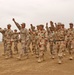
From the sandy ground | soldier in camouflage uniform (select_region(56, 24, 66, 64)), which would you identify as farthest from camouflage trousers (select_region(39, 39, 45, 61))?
soldier in camouflage uniform (select_region(56, 24, 66, 64))

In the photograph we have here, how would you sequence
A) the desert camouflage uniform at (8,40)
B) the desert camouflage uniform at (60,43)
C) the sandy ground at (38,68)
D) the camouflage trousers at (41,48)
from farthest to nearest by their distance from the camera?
the desert camouflage uniform at (8,40) → the camouflage trousers at (41,48) → the desert camouflage uniform at (60,43) → the sandy ground at (38,68)

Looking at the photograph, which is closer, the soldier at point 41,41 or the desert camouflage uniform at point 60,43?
the desert camouflage uniform at point 60,43

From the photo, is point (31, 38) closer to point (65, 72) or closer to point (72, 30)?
point (72, 30)

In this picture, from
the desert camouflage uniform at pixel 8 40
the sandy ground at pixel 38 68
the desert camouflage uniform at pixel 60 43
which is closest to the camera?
the sandy ground at pixel 38 68

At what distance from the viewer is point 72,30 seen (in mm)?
15336

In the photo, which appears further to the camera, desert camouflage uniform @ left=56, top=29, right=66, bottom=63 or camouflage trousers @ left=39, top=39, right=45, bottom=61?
camouflage trousers @ left=39, top=39, right=45, bottom=61

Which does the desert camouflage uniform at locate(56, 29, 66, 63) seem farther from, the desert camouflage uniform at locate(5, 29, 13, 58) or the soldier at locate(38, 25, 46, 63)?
the desert camouflage uniform at locate(5, 29, 13, 58)

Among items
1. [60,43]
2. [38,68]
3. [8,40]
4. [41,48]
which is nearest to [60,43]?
[60,43]

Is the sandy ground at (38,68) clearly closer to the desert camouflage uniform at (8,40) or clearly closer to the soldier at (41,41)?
the soldier at (41,41)

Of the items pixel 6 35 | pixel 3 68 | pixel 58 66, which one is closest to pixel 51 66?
pixel 58 66

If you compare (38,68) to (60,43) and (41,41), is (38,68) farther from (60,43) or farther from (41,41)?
(41,41)

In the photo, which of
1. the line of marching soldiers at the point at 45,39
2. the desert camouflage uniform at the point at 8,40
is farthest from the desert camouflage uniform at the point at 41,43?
the desert camouflage uniform at the point at 8,40

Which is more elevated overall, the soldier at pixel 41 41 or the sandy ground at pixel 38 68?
the soldier at pixel 41 41

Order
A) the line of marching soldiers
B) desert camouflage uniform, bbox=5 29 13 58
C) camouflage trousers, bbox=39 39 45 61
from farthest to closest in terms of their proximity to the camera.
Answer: desert camouflage uniform, bbox=5 29 13 58, camouflage trousers, bbox=39 39 45 61, the line of marching soldiers
